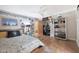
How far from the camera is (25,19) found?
5.59 ft

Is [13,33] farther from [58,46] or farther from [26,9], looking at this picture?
[58,46]

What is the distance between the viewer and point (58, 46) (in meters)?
1.73

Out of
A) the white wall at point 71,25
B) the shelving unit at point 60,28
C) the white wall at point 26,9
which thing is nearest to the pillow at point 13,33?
the white wall at point 26,9

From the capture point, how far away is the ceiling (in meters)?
1.68

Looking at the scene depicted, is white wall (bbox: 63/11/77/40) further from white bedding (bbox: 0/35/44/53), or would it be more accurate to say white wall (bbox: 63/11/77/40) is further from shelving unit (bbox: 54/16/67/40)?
white bedding (bbox: 0/35/44/53)

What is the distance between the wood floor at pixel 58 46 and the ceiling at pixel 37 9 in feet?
1.18

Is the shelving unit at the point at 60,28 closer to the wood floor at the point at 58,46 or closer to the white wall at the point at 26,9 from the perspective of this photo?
the wood floor at the point at 58,46

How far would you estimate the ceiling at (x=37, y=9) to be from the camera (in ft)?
5.51

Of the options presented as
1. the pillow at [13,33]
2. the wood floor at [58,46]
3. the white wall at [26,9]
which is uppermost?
the white wall at [26,9]

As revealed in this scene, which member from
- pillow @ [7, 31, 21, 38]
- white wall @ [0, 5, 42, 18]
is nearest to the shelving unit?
white wall @ [0, 5, 42, 18]

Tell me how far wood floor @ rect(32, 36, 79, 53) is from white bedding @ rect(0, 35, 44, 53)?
3.0 inches
